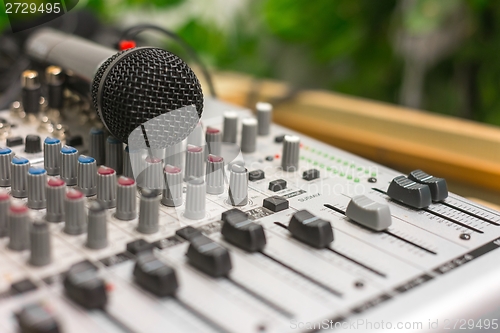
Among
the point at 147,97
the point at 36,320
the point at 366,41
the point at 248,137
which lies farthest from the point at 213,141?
the point at 366,41

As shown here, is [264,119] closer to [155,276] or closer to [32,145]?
[32,145]

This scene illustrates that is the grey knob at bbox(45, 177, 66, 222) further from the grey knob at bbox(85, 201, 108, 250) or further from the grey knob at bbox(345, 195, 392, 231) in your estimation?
the grey knob at bbox(345, 195, 392, 231)

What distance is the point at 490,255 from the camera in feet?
2.32

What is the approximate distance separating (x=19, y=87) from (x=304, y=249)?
0.80 meters

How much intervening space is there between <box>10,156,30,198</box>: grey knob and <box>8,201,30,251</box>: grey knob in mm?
136

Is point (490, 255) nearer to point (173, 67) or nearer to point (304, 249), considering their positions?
point (304, 249)

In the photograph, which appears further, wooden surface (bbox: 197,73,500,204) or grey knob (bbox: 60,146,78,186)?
wooden surface (bbox: 197,73,500,204)

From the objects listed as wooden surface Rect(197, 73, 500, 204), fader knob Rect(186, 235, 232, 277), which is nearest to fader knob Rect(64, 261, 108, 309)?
fader knob Rect(186, 235, 232, 277)

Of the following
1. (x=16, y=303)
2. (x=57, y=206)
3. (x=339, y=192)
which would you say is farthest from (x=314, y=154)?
(x=16, y=303)

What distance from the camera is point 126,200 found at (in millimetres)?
729

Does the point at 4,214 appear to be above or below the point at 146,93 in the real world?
below

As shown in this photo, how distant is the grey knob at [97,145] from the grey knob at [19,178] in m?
0.15

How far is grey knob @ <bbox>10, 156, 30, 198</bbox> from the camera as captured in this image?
77 cm

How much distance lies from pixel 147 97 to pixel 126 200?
0.17 meters
